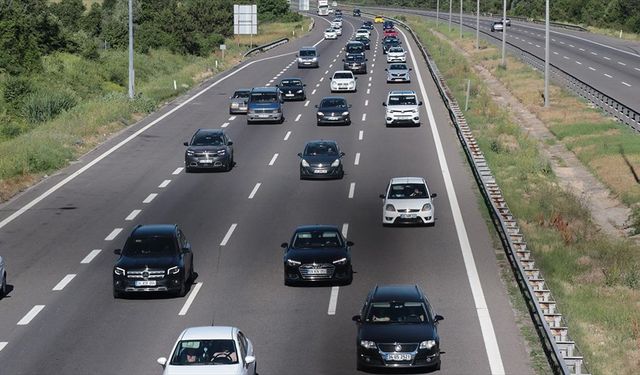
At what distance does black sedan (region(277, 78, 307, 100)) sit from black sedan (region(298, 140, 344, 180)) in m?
26.0

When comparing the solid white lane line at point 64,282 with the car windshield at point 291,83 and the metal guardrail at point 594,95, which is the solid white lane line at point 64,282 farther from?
the car windshield at point 291,83

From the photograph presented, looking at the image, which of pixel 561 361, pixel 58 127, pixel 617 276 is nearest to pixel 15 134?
pixel 58 127

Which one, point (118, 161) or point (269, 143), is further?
point (269, 143)

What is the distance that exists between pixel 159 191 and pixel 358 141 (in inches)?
581

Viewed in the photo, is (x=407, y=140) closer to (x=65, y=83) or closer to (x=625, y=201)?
(x=625, y=201)

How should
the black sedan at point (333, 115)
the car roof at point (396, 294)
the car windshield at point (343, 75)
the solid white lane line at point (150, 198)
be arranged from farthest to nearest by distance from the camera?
the car windshield at point (343, 75)
the black sedan at point (333, 115)
the solid white lane line at point (150, 198)
the car roof at point (396, 294)

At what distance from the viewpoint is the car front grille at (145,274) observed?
28.6 meters

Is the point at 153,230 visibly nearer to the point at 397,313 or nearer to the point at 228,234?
the point at 228,234

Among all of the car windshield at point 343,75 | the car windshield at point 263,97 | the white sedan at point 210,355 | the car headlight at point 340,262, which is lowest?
the car headlight at point 340,262

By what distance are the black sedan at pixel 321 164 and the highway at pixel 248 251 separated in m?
0.43

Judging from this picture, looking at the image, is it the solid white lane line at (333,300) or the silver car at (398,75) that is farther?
the silver car at (398,75)

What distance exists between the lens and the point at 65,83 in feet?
283

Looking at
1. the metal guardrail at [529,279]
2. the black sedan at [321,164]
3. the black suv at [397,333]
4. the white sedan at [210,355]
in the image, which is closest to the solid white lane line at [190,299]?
the black suv at [397,333]

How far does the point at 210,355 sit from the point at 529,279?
1020cm
